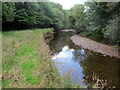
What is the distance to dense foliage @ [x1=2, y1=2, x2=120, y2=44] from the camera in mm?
15445

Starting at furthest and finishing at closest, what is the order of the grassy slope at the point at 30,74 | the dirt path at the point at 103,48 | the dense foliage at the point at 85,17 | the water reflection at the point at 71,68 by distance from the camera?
the dense foliage at the point at 85,17
the dirt path at the point at 103,48
the grassy slope at the point at 30,74
the water reflection at the point at 71,68

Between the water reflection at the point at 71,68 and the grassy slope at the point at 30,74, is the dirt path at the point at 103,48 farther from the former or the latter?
the grassy slope at the point at 30,74

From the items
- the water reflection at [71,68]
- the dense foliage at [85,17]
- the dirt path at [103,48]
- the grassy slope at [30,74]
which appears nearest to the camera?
the water reflection at [71,68]

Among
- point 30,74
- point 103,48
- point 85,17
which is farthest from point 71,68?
point 85,17

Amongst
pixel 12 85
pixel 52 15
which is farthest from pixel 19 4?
pixel 12 85

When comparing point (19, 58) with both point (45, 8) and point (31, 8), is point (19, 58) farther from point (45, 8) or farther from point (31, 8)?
point (45, 8)

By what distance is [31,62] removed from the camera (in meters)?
8.95

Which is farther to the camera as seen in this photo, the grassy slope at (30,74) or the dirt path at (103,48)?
the dirt path at (103,48)

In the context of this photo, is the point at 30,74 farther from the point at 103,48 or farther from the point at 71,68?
the point at 103,48

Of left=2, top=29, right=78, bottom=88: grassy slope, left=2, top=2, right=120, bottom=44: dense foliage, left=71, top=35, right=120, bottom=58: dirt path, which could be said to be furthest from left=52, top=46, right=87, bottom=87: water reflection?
left=2, top=2, right=120, bottom=44: dense foliage

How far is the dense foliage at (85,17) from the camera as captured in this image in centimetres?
1544

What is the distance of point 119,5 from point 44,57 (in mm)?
10631

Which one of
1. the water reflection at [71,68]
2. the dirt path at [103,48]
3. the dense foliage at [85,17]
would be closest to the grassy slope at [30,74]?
the water reflection at [71,68]

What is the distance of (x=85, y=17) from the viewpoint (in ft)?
92.7
